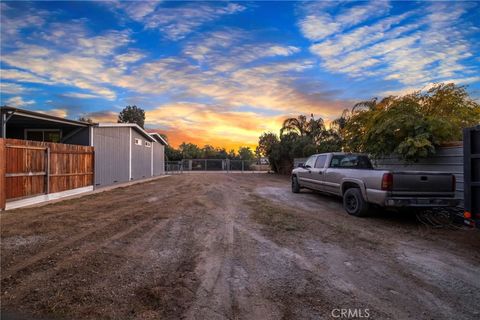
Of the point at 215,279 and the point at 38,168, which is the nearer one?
the point at 215,279

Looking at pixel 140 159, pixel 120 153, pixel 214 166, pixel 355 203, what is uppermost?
pixel 120 153

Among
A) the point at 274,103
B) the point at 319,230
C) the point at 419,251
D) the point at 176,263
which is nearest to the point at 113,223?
the point at 176,263

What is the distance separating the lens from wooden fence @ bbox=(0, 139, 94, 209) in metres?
8.98

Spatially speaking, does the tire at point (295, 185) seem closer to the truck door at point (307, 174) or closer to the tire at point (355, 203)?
the truck door at point (307, 174)

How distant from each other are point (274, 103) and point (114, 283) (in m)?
18.4

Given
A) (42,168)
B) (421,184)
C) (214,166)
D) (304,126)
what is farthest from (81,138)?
(214,166)

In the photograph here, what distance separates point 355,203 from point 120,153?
15.6 m

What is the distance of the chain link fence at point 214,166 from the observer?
39531mm

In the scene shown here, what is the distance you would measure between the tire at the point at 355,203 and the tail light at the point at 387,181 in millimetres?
984

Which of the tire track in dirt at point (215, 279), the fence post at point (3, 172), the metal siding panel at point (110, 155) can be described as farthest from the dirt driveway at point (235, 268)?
the metal siding panel at point (110, 155)

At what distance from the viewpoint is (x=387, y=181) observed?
6.97 m

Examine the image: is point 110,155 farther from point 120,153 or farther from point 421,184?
point 421,184

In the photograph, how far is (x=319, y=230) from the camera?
6.58 meters

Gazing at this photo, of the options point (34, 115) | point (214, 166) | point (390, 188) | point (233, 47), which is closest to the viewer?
point (390, 188)
